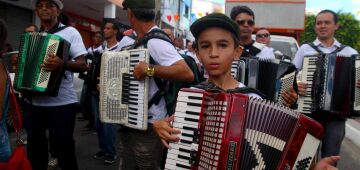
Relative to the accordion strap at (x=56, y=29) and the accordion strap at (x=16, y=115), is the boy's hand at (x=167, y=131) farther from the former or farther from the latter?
the accordion strap at (x=56, y=29)

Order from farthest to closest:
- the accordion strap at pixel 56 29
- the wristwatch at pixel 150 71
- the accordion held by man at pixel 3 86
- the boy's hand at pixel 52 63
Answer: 1. the accordion strap at pixel 56 29
2. the boy's hand at pixel 52 63
3. the wristwatch at pixel 150 71
4. the accordion held by man at pixel 3 86

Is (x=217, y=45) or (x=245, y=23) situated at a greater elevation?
(x=245, y=23)

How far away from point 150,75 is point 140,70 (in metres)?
0.08

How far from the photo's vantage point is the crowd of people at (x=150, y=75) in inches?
92.0

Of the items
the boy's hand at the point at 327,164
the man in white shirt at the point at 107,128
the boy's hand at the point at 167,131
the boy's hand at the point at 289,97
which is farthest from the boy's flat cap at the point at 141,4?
the man in white shirt at the point at 107,128

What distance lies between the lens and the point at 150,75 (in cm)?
304

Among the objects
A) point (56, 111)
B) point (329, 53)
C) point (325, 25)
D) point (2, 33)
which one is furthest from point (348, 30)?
point (2, 33)

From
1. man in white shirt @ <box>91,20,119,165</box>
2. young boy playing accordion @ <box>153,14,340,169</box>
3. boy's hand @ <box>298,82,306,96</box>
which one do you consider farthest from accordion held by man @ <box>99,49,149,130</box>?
man in white shirt @ <box>91,20,119,165</box>

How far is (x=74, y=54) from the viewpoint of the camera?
404 cm

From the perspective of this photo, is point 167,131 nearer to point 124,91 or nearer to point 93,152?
point 124,91

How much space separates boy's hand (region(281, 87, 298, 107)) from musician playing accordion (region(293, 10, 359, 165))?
0.77 meters

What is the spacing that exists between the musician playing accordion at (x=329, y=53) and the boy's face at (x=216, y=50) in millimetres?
1948

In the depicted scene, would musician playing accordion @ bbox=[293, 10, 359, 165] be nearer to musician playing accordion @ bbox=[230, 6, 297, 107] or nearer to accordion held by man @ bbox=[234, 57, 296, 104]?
musician playing accordion @ bbox=[230, 6, 297, 107]

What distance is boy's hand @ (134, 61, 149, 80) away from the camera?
9.99 ft
